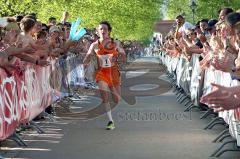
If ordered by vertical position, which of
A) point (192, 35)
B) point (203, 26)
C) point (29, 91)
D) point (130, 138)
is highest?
point (203, 26)

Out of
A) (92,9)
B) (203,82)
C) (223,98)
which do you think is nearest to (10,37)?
(203,82)

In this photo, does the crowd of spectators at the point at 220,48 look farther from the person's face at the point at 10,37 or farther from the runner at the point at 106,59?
the person's face at the point at 10,37

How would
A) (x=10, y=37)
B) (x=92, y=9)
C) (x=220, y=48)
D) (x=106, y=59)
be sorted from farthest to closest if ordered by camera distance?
(x=92, y=9), (x=106, y=59), (x=220, y=48), (x=10, y=37)

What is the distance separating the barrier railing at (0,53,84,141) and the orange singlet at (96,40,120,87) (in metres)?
1.20

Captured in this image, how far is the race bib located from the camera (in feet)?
41.5

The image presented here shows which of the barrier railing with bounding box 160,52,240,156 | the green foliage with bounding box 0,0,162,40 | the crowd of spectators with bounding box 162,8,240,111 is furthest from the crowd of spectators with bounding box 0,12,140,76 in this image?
the green foliage with bounding box 0,0,162,40

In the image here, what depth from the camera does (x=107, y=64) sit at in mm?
12695

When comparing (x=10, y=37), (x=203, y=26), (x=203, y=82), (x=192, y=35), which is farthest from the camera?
(x=192, y=35)

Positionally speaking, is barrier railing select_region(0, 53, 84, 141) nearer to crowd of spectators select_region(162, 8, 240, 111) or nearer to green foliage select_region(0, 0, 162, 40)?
crowd of spectators select_region(162, 8, 240, 111)

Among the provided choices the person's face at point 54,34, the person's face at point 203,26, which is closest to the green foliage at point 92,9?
the person's face at point 54,34

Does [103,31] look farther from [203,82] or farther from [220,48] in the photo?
[203,82]

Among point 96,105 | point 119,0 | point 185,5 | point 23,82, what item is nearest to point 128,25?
point 185,5

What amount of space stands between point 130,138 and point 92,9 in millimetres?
24073

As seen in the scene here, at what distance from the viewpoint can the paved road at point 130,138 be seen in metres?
9.39
